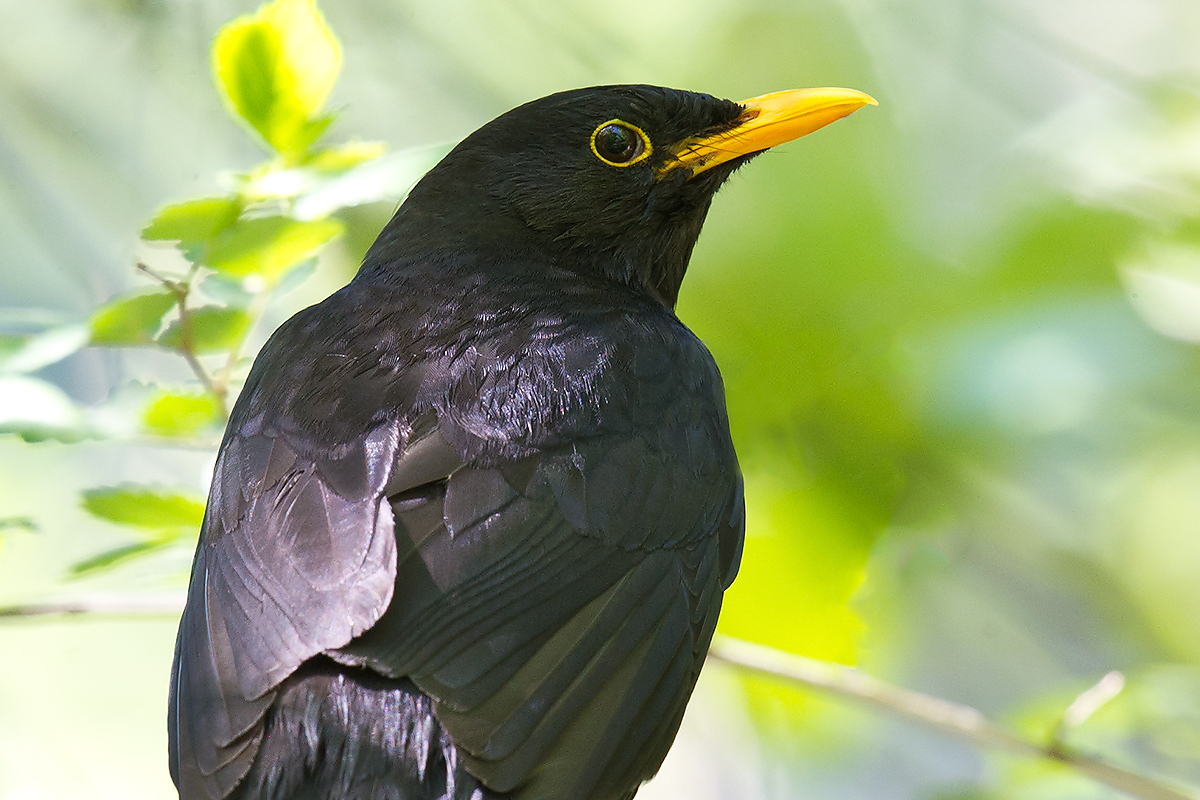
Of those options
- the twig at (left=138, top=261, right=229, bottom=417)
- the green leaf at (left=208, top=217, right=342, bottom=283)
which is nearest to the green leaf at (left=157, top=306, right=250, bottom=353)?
the twig at (left=138, top=261, right=229, bottom=417)

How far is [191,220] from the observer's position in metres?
2.44

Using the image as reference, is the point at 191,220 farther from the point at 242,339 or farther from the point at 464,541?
the point at 464,541

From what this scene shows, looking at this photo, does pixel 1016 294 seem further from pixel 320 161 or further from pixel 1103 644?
pixel 320 161

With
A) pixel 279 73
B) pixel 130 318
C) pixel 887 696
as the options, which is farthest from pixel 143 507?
pixel 887 696

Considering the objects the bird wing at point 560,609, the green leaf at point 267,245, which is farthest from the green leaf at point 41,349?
the bird wing at point 560,609

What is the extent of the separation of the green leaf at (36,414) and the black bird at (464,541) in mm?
293

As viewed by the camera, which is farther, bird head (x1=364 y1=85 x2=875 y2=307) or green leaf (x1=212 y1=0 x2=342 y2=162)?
bird head (x1=364 y1=85 x2=875 y2=307)

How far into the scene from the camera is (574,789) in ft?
6.73

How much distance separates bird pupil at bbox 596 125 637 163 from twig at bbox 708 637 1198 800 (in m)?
1.20

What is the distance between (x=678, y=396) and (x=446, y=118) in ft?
7.42

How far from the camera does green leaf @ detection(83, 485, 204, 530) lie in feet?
8.26

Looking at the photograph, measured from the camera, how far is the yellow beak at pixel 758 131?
3.16 metres

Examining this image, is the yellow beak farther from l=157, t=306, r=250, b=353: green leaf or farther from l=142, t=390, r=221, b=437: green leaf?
l=142, t=390, r=221, b=437: green leaf

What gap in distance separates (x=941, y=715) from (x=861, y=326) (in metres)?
1.50
